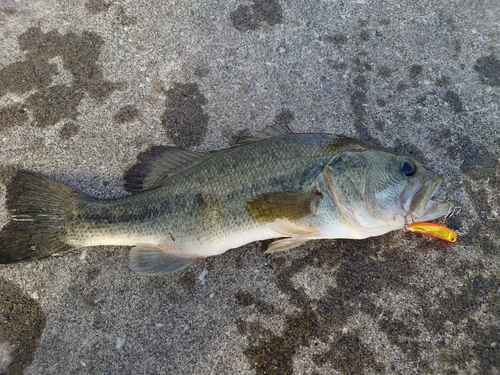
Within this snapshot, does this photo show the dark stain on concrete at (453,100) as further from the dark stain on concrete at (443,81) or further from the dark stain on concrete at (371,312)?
the dark stain on concrete at (371,312)

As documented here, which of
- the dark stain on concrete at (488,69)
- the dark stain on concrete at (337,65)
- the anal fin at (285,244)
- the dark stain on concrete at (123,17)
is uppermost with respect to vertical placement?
the dark stain on concrete at (488,69)

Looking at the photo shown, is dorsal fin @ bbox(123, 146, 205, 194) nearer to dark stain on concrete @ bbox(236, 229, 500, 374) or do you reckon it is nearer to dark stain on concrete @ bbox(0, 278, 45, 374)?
dark stain on concrete @ bbox(236, 229, 500, 374)

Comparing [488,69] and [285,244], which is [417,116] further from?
[285,244]

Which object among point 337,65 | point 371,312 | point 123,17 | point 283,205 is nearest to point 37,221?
point 283,205

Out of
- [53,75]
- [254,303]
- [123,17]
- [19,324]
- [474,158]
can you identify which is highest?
[123,17]

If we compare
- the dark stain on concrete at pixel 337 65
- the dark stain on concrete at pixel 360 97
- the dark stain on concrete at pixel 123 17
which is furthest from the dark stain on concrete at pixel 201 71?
the dark stain on concrete at pixel 360 97
